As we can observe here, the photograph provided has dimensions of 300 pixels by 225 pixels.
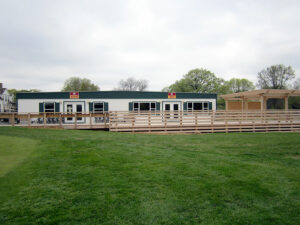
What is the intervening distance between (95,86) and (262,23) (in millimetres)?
45792

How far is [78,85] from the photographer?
187ft

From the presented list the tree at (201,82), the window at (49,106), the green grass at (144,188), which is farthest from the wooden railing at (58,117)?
the tree at (201,82)

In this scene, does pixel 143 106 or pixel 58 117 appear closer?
pixel 58 117

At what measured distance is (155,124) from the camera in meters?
14.4

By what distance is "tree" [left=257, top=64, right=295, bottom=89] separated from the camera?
43844mm

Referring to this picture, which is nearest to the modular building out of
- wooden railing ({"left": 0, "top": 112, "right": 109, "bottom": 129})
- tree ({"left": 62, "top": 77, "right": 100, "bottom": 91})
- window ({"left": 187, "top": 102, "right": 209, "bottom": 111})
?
window ({"left": 187, "top": 102, "right": 209, "bottom": 111})

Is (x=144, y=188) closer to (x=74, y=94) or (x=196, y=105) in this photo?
(x=74, y=94)

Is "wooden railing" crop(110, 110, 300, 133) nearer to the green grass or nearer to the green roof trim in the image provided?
the green roof trim

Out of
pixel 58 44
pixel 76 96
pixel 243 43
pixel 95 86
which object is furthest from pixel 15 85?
pixel 243 43

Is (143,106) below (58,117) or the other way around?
the other way around

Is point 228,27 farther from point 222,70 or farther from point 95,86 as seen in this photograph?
point 95,86

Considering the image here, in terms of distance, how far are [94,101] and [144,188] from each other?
53.3 ft

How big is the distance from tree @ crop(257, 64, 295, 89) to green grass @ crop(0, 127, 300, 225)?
1787 inches

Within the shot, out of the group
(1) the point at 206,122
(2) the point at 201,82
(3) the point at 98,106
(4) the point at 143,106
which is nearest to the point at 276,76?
(2) the point at 201,82
